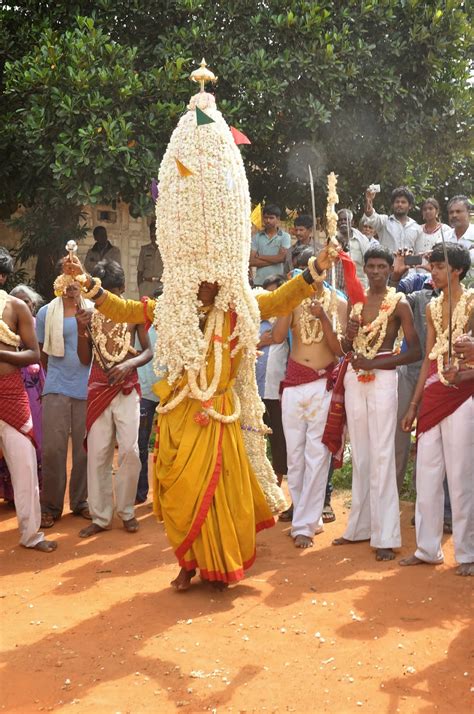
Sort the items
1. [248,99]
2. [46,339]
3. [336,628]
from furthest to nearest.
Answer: [248,99]
[46,339]
[336,628]

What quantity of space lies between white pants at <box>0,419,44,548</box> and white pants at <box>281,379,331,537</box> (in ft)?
6.68

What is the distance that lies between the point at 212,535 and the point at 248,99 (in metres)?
7.35

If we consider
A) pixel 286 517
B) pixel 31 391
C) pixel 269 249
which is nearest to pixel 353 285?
pixel 286 517

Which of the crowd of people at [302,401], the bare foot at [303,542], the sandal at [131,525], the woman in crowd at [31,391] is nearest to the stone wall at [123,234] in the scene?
the woman in crowd at [31,391]

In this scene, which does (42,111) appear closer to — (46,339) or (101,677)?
(46,339)

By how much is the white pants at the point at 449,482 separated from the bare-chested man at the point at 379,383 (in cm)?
34

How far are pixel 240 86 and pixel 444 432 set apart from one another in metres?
6.62

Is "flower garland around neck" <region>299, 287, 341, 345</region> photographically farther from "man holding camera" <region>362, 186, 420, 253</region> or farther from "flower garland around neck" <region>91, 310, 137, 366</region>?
"man holding camera" <region>362, 186, 420, 253</region>

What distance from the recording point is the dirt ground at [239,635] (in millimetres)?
4039

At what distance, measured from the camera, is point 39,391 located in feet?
26.3

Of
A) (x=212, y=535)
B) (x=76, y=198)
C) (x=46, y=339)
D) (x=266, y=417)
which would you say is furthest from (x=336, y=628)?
(x=76, y=198)

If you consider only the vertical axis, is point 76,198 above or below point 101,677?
above

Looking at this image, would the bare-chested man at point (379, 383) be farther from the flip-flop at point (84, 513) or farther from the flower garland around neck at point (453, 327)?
the flip-flop at point (84, 513)

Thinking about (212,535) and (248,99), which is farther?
(248,99)
